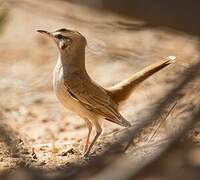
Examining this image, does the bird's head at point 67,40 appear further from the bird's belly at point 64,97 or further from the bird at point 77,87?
the bird's belly at point 64,97

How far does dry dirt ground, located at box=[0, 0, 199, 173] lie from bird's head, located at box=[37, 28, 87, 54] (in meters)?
0.55

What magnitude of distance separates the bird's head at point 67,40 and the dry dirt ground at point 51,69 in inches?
21.5

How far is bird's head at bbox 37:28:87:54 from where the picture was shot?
3.67 metres

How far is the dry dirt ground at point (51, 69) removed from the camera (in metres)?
4.29

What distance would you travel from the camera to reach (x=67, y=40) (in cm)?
371

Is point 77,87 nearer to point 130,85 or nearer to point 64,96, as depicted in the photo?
point 64,96

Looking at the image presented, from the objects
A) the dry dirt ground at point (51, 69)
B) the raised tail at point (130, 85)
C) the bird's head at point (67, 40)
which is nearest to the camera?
the bird's head at point (67, 40)

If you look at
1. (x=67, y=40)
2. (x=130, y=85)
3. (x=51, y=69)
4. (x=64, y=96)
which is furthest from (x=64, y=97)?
(x=51, y=69)

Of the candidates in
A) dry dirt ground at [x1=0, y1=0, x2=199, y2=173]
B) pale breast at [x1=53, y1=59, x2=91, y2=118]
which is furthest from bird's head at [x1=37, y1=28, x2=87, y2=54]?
dry dirt ground at [x1=0, y1=0, x2=199, y2=173]

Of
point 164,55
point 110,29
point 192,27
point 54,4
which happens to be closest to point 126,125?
point 192,27

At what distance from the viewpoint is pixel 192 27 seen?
4.26 m

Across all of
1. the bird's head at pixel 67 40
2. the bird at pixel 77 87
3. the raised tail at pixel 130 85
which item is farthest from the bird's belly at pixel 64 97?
the raised tail at pixel 130 85

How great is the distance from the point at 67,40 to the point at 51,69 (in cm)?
200

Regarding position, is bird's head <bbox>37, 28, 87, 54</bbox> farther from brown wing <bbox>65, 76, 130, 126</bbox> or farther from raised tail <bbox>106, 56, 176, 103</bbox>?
raised tail <bbox>106, 56, 176, 103</bbox>
